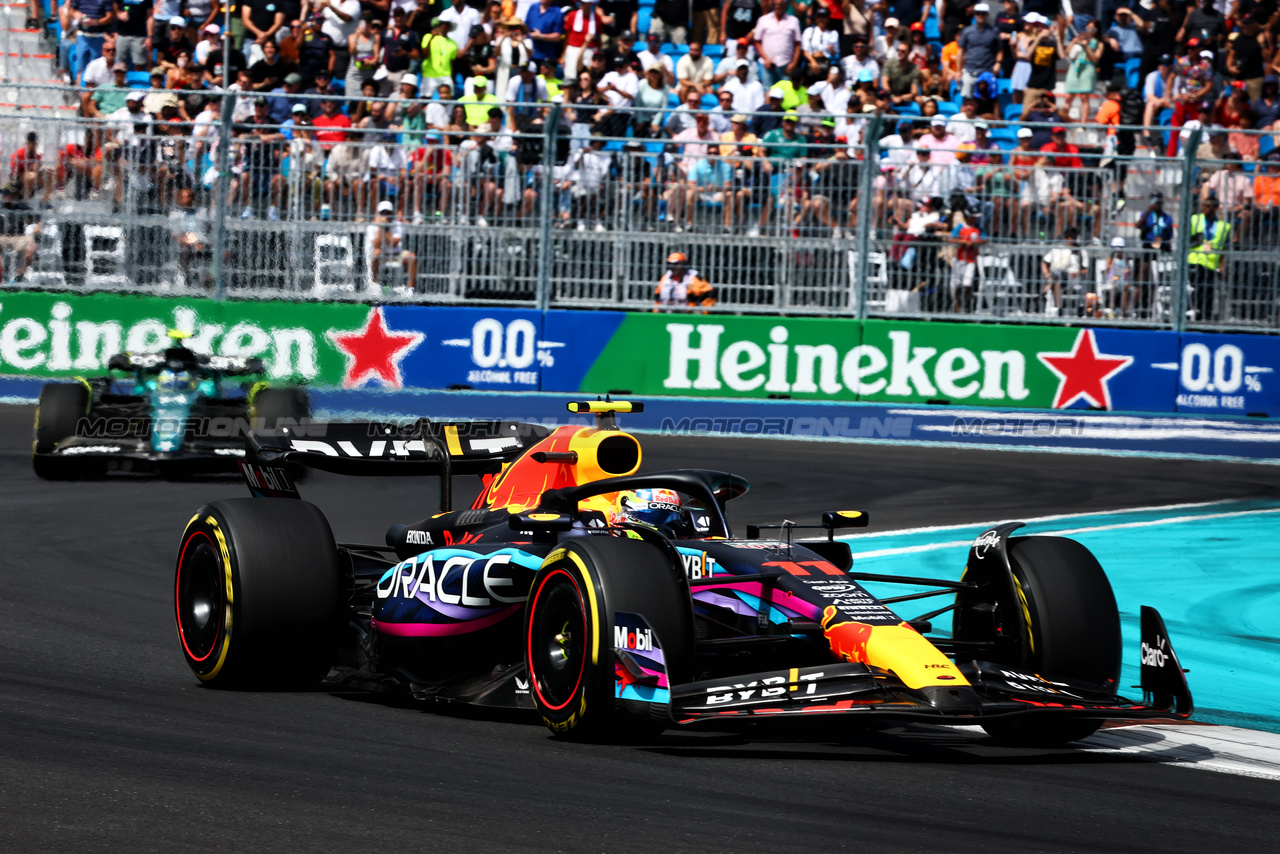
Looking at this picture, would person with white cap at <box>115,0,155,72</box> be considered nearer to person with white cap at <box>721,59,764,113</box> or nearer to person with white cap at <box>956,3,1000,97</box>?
person with white cap at <box>721,59,764,113</box>

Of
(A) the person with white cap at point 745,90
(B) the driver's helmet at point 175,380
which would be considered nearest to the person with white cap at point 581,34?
(A) the person with white cap at point 745,90

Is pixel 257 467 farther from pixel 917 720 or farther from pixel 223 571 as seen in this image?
pixel 917 720

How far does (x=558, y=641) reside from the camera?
238 inches

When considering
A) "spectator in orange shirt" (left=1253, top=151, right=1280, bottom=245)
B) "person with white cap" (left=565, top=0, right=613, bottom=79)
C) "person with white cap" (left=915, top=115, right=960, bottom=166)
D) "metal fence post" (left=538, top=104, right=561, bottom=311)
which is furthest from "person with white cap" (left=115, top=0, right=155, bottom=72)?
"spectator in orange shirt" (left=1253, top=151, right=1280, bottom=245)

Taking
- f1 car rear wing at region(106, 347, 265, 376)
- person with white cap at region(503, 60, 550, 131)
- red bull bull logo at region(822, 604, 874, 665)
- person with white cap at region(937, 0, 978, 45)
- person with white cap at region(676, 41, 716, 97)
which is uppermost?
person with white cap at region(937, 0, 978, 45)

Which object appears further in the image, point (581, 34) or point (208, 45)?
point (208, 45)

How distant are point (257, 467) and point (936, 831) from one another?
400 cm

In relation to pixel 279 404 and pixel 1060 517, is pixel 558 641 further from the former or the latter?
pixel 279 404

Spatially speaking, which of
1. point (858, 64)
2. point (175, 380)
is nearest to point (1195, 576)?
point (175, 380)

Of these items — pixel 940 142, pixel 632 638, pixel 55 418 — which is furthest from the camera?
pixel 940 142

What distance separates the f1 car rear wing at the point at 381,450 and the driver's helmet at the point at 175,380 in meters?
5.75

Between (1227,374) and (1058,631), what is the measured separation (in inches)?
439

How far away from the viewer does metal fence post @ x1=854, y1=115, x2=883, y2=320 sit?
1644 cm

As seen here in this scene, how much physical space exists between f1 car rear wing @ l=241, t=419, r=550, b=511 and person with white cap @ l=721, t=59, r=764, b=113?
11.9 metres
